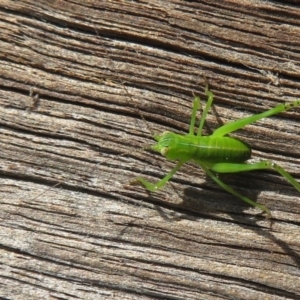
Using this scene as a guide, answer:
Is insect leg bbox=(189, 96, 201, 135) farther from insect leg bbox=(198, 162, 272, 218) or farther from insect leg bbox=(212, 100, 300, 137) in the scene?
insect leg bbox=(198, 162, 272, 218)

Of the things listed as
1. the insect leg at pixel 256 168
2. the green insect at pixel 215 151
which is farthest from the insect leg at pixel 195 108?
the insect leg at pixel 256 168

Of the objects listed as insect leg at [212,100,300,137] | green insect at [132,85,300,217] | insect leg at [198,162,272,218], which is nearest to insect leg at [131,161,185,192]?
green insect at [132,85,300,217]

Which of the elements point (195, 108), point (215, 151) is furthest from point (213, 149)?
point (195, 108)

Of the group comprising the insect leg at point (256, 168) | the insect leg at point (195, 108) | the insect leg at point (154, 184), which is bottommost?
the insect leg at point (154, 184)

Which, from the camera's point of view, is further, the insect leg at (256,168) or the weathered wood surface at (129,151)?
the weathered wood surface at (129,151)

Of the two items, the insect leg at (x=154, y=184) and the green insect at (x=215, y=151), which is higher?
the green insect at (x=215, y=151)

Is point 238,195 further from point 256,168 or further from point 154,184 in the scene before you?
point 154,184

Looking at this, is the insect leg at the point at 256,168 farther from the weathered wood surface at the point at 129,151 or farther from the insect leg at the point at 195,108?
the insect leg at the point at 195,108

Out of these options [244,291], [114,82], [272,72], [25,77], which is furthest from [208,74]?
[244,291]

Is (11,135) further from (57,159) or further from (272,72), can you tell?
(272,72)
